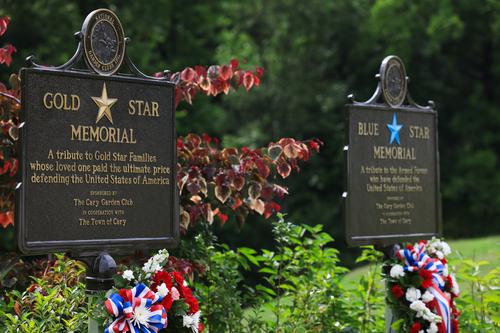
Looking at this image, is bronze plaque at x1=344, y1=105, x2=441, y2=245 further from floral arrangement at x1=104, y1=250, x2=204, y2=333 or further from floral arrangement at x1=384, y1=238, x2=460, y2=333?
floral arrangement at x1=104, y1=250, x2=204, y2=333

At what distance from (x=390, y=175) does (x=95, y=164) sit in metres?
2.68

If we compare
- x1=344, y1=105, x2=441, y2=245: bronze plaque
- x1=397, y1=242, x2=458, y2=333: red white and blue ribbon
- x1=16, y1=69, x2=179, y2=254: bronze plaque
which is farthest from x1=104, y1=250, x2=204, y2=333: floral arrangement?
x1=397, y1=242, x2=458, y2=333: red white and blue ribbon

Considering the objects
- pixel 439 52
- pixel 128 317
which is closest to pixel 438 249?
pixel 128 317

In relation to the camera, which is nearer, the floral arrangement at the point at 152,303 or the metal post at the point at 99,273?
the floral arrangement at the point at 152,303

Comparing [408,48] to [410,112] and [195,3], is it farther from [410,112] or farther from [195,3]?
[410,112]

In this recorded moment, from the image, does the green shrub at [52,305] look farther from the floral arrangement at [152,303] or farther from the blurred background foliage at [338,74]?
the blurred background foliage at [338,74]

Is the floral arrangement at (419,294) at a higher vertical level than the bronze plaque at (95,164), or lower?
lower

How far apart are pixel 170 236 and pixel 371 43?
2424cm

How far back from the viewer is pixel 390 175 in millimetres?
6812

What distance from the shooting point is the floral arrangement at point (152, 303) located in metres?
4.73

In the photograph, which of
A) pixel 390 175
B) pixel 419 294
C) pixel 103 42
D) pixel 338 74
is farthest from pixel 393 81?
pixel 338 74

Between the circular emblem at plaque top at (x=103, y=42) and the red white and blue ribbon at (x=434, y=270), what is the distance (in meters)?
2.83

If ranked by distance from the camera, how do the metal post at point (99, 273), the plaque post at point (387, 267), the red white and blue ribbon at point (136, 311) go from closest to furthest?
the red white and blue ribbon at point (136, 311)
the metal post at point (99, 273)
the plaque post at point (387, 267)

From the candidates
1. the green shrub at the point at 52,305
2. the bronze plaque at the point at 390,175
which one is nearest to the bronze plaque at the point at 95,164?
the green shrub at the point at 52,305
